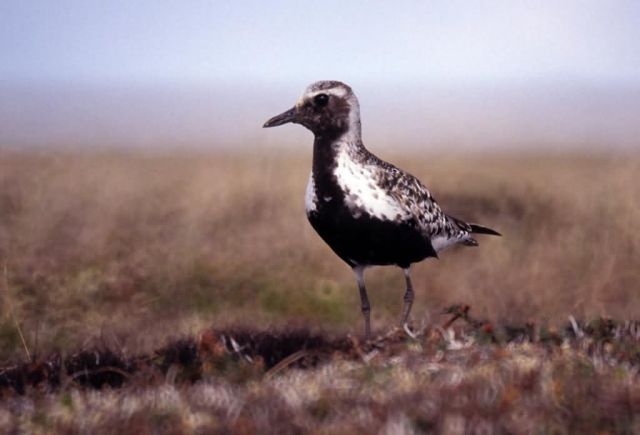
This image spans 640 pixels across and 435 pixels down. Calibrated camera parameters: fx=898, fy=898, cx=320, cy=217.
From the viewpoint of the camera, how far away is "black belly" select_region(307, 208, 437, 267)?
6.49 meters

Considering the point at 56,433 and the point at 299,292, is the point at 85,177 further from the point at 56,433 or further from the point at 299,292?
the point at 56,433

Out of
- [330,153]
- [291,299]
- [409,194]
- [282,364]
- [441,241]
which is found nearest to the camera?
→ [282,364]

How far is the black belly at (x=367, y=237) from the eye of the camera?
6492 mm

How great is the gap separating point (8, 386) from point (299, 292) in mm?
5792

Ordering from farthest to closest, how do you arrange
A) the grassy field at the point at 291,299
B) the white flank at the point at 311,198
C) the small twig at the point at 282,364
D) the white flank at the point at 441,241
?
1. the white flank at the point at 441,241
2. the white flank at the point at 311,198
3. the small twig at the point at 282,364
4. the grassy field at the point at 291,299

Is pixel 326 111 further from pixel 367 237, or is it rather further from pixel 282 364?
pixel 282 364

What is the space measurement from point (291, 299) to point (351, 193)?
4.64 meters

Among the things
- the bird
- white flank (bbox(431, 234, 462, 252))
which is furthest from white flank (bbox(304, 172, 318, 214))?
white flank (bbox(431, 234, 462, 252))

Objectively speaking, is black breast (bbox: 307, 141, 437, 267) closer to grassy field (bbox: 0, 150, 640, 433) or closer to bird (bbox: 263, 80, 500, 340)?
bird (bbox: 263, 80, 500, 340)

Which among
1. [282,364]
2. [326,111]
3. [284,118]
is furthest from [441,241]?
[282,364]

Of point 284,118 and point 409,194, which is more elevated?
point 284,118

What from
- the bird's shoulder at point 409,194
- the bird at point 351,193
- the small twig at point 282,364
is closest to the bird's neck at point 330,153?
the bird at point 351,193

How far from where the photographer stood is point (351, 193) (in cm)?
648

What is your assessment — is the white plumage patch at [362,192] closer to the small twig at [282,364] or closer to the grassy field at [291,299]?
the grassy field at [291,299]
